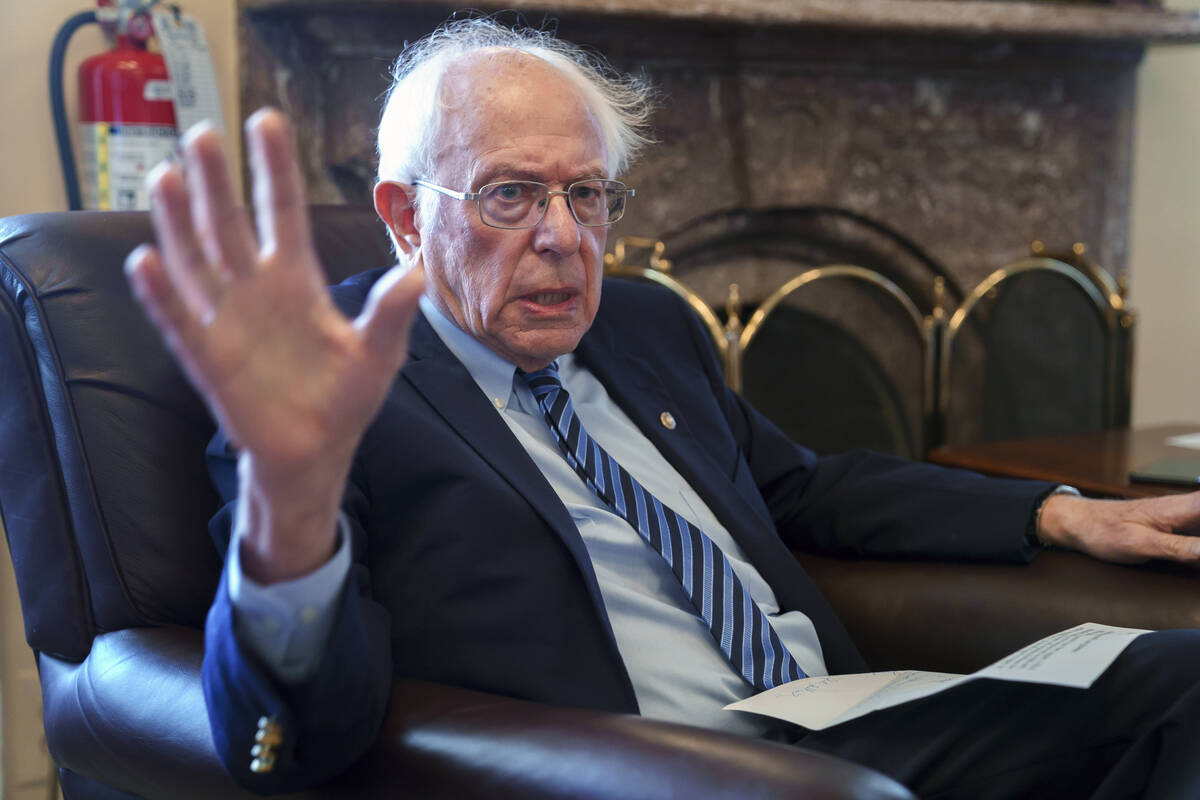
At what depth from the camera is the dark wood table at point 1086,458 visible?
1.60 meters

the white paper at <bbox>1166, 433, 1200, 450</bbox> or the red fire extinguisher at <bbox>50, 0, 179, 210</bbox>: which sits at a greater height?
the red fire extinguisher at <bbox>50, 0, 179, 210</bbox>

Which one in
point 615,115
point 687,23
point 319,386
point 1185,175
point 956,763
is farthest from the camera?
point 1185,175

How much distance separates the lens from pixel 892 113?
2.47 m

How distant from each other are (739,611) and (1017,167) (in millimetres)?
1835

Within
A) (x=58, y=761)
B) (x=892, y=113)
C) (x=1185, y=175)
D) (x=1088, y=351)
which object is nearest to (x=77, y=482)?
(x=58, y=761)

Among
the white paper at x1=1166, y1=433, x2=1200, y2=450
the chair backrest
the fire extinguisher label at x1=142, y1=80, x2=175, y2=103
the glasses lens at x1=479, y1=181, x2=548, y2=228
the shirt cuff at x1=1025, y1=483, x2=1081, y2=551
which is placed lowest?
the white paper at x1=1166, y1=433, x2=1200, y2=450

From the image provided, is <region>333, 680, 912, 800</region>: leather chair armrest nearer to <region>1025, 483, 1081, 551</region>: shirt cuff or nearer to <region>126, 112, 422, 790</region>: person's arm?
<region>126, 112, 422, 790</region>: person's arm

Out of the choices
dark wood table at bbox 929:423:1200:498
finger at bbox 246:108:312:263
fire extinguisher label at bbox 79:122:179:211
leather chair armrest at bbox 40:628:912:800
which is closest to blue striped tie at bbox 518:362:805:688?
leather chair armrest at bbox 40:628:912:800

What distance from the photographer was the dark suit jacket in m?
0.78

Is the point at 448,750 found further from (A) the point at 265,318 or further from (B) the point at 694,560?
(B) the point at 694,560

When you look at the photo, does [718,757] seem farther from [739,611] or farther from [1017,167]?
[1017,167]

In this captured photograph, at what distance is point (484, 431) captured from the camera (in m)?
1.10

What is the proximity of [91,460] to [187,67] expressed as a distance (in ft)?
2.72

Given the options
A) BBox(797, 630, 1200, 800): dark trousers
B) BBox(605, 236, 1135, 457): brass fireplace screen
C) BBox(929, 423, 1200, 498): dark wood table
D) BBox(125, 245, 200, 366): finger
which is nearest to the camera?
BBox(125, 245, 200, 366): finger
